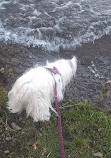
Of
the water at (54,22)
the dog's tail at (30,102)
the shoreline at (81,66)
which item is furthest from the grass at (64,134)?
the water at (54,22)

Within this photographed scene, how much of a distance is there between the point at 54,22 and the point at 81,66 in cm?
200

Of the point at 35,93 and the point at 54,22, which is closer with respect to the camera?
the point at 35,93

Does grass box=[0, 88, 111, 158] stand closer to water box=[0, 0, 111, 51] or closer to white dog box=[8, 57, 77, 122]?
white dog box=[8, 57, 77, 122]

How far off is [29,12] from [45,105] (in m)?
4.21

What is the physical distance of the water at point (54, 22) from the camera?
21.4 feet

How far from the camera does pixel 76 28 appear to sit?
7.10 metres

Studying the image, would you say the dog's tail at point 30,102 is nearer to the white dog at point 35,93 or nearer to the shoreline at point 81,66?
the white dog at point 35,93

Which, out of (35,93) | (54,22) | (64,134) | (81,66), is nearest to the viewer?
(35,93)

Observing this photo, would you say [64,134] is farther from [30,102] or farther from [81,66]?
[81,66]

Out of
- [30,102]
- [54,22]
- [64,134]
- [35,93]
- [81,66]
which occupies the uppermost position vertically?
[35,93]

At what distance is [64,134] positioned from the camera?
13.5 feet

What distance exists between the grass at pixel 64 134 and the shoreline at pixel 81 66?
391 millimetres

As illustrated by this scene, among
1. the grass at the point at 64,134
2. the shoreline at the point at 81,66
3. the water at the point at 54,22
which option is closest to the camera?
the grass at the point at 64,134

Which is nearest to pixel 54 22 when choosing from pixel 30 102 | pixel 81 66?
pixel 81 66
